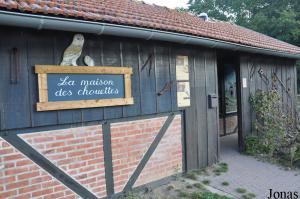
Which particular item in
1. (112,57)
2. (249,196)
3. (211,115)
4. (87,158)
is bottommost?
(249,196)

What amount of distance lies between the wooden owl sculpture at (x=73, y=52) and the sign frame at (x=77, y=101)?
72 millimetres

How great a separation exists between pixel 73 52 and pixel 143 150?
6.18 ft

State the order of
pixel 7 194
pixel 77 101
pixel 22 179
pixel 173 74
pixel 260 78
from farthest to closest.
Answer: pixel 260 78, pixel 173 74, pixel 77 101, pixel 22 179, pixel 7 194

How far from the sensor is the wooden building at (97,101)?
3.26 metres

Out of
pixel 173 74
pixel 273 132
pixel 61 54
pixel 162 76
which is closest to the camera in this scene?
pixel 61 54

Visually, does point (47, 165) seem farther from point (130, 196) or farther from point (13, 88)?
point (130, 196)

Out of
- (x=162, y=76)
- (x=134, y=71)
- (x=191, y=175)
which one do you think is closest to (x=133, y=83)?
(x=134, y=71)

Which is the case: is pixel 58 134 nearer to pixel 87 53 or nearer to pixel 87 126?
pixel 87 126

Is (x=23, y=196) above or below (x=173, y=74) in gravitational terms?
below

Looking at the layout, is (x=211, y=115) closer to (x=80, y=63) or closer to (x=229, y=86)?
(x=80, y=63)

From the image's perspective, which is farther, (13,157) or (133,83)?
(133,83)

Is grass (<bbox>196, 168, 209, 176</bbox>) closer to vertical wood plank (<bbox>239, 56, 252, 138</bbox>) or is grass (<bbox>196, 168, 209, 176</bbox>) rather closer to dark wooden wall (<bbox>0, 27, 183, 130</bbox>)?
dark wooden wall (<bbox>0, 27, 183, 130</bbox>)

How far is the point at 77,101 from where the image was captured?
374cm

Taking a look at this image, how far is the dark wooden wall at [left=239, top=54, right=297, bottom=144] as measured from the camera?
6.75 m
